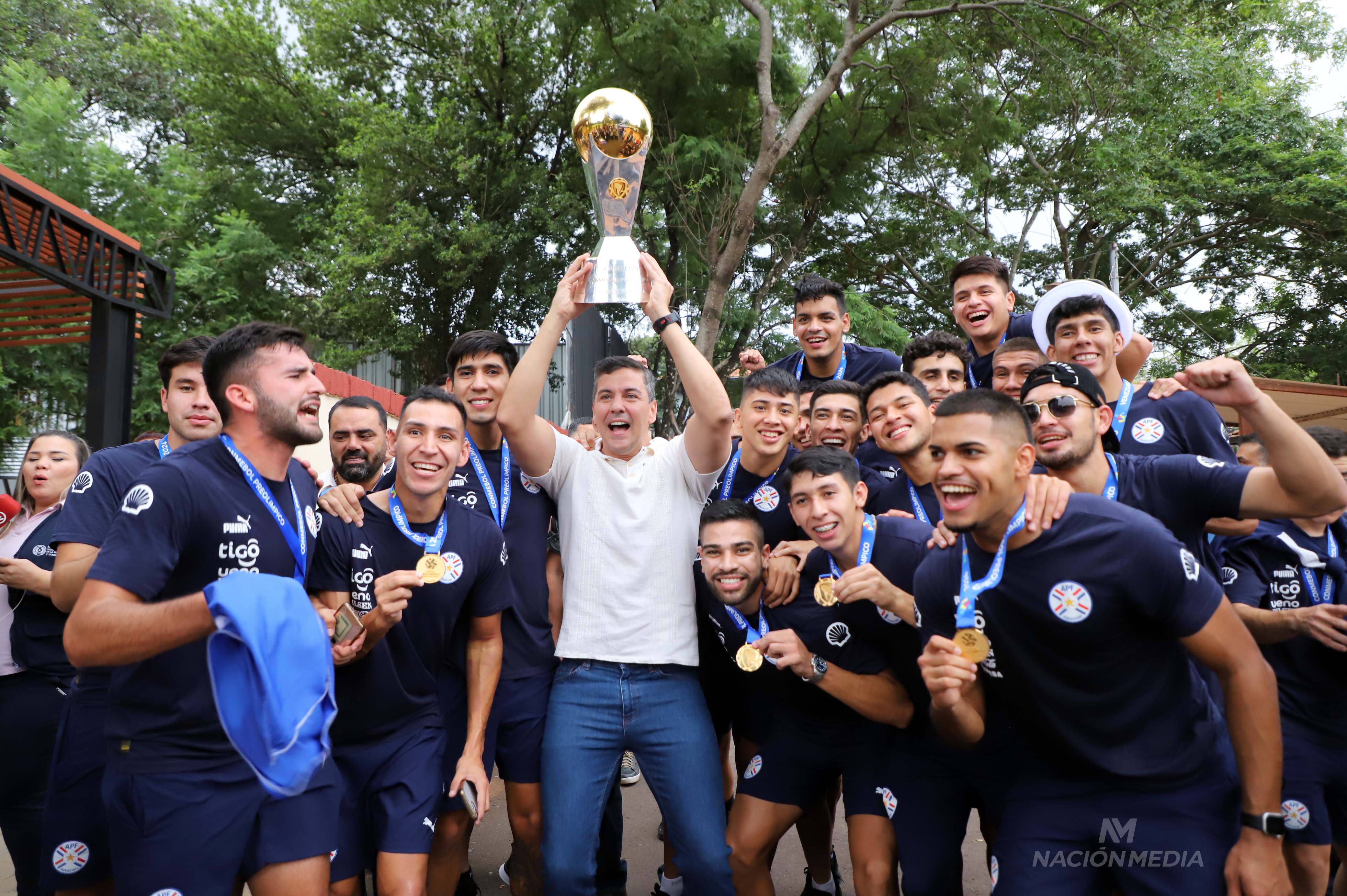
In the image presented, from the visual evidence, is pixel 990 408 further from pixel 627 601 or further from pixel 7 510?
pixel 7 510

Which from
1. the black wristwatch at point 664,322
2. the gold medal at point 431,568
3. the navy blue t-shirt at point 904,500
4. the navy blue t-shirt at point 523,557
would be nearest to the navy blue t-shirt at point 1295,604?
the navy blue t-shirt at point 904,500

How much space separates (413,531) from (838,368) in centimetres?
268

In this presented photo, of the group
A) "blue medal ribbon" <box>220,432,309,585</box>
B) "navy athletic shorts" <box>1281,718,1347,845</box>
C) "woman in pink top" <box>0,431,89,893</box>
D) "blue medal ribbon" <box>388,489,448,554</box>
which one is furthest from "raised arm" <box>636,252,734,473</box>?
"navy athletic shorts" <box>1281,718,1347,845</box>

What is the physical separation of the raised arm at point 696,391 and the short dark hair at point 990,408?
1.07 meters

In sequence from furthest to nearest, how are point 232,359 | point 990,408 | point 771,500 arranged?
point 771,500, point 232,359, point 990,408

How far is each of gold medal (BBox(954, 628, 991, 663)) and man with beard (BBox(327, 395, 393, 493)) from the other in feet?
9.90

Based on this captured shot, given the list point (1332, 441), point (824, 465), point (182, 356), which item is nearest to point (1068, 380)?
point (824, 465)

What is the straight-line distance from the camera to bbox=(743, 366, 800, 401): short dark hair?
13.9 feet

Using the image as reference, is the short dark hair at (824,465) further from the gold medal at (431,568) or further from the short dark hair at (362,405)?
the short dark hair at (362,405)

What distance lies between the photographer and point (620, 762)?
395cm

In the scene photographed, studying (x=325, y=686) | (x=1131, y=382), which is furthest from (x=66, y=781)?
(x=1131, y=382)

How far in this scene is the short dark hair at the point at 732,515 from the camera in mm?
3797

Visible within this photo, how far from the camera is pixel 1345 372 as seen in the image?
19.3 metres

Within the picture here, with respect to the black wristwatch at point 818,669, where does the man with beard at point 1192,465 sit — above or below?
above
